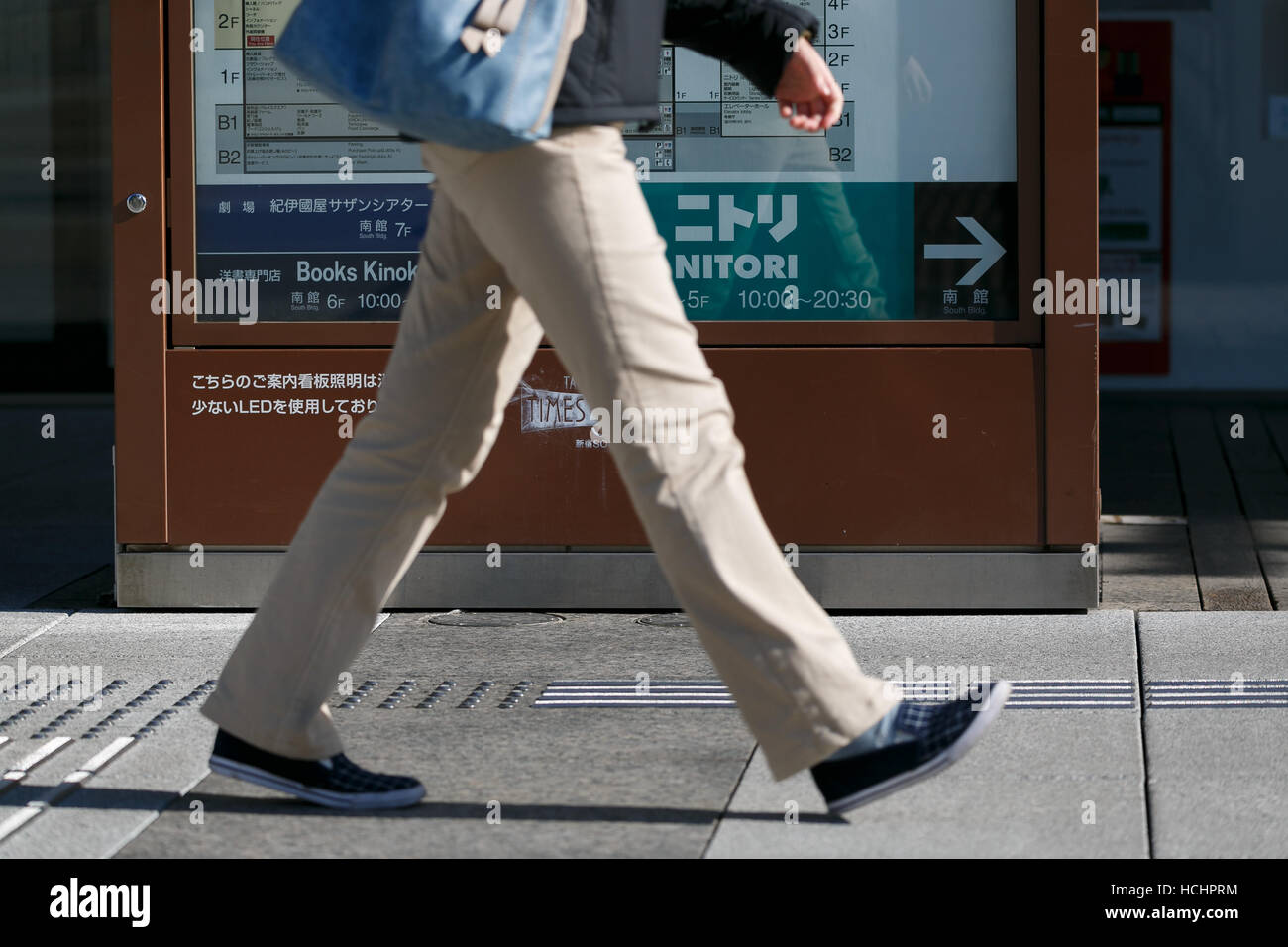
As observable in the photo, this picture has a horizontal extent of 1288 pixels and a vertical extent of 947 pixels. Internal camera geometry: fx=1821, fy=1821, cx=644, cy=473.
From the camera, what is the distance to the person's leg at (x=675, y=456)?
111 inches

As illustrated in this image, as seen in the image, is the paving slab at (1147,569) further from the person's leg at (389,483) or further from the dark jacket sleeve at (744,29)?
the person's leg at (389,483)

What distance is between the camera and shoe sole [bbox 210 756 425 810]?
10.3ft

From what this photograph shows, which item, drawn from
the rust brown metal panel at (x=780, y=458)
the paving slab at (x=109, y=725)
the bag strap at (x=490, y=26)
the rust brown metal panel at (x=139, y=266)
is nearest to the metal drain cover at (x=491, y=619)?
the rust brown metal panel at (x=780, y=458)

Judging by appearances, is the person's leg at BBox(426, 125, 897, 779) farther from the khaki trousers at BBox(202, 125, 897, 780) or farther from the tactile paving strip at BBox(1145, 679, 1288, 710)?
the tactile paving strip at BBox(1145, 679, 1288, 710)

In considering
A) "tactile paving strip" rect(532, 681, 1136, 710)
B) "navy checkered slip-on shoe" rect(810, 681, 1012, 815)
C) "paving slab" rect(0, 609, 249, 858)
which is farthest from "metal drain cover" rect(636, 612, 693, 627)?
"navy checkered slip-on shoe" rect(810, 681, 1012, 815)

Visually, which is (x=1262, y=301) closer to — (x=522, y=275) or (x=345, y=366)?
(x=345, y=366)

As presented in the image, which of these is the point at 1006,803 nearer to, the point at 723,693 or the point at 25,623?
the point at 723,693

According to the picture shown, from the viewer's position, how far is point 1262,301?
11156mm

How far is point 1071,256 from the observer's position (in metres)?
4.82

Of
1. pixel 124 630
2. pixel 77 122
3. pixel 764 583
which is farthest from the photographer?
pixel 77 122

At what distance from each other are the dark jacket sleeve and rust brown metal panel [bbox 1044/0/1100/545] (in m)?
1.78

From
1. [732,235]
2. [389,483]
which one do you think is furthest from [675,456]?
[732,235]

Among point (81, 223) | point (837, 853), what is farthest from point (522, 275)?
point (81, 223)

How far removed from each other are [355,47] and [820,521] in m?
2.40
